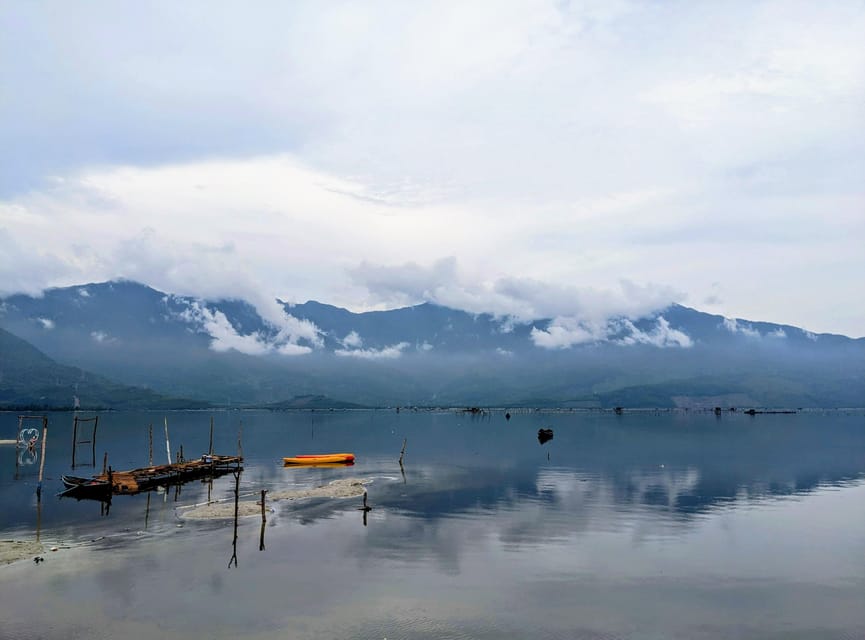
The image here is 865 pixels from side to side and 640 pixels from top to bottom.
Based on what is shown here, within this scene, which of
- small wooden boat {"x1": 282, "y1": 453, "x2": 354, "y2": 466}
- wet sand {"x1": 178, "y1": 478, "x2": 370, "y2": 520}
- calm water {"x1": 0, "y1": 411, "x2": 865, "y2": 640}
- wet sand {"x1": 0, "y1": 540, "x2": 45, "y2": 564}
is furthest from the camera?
small wooden boat {"x1": 282, "y1": 453, "x2": 354, "y2": 466}

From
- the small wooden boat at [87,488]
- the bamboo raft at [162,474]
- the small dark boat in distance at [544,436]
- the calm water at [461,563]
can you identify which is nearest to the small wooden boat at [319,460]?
the bamboo raft at [162,474]

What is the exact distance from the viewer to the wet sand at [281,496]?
69.4m

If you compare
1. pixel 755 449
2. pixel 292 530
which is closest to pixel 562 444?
pixel 755 449

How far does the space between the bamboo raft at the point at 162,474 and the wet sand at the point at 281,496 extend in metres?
4.71

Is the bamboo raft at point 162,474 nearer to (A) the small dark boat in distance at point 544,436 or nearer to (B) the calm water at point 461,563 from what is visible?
(B) the calm water at point 461,563

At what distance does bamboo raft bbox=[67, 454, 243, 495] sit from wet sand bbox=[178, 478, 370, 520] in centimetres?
471

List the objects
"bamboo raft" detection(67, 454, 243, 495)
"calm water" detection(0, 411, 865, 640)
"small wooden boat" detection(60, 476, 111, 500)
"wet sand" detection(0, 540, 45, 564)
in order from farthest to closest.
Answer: "bamboo raft" detection(67, 454, 243, 495), "small wooden boat" detection(60, 476, 111, 500), "wet sand" detection(0, 540, 45, 564), "calm water" detection(0, 411, 865, 640)

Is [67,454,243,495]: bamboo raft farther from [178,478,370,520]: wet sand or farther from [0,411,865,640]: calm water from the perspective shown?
[178,478,370,520]: wet sand

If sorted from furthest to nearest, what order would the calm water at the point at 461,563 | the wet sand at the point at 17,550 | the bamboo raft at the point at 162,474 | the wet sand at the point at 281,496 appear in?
the bamboo raft at the point at 162,474
the wet sand at the point at 281,496
the wet sand at the point at 17,550
the calm water at the point at 461,563

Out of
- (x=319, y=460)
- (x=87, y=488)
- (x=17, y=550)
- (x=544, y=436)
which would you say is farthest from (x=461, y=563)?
(x=544, y=436)

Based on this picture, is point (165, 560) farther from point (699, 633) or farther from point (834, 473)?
point (834, 473)

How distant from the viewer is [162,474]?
343 ft

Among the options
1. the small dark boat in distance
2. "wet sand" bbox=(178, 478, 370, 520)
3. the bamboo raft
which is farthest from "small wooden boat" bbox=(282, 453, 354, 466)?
the small dark boat in distance

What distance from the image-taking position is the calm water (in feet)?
127
